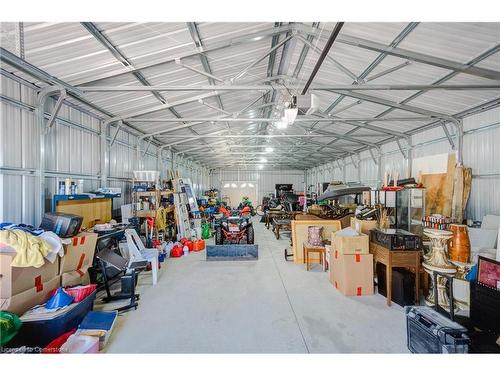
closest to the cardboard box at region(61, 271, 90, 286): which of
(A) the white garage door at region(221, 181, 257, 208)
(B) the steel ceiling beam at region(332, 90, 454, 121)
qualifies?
(B) the steel ceiling beam at region(332, 90, 454, 121)

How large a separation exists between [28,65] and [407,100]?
6493mm

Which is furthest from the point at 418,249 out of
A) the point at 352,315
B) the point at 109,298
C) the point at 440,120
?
the point at 109,298

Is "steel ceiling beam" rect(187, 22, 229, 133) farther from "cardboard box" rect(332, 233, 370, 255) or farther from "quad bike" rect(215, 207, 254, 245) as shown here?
"quad bike" rect(215, 207, 254, 245)

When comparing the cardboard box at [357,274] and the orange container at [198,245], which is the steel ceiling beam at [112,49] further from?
the cardboard box at [357,274]

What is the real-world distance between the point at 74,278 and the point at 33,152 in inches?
77.4

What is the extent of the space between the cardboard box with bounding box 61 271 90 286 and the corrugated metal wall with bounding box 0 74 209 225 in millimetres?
1086

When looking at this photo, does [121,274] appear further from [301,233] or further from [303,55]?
[303,55]

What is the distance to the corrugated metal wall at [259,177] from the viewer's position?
18547 millimetres

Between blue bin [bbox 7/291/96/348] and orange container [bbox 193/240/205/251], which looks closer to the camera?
blue bin [bbox 7/291/96/348]

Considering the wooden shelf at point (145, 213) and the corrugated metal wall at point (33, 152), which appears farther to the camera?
the wooden shelf at point (145, 213)

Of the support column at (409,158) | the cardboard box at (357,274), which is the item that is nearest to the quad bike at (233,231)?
the cardboard box at (357,274)

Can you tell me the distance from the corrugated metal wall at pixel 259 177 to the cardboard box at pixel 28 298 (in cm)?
1592

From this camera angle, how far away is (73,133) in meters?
4.37

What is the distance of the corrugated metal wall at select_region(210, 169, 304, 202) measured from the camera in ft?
60.8
